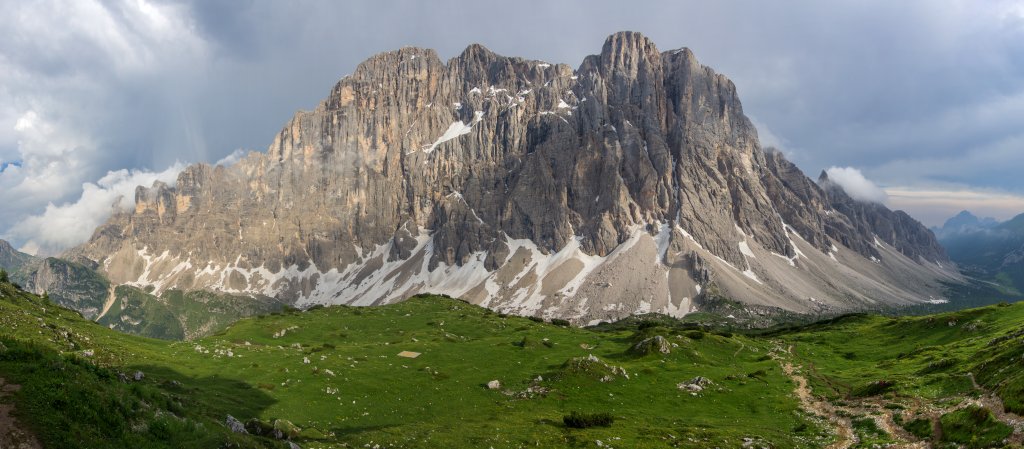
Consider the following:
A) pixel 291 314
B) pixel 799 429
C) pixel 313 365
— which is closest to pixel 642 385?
pixel 799 429

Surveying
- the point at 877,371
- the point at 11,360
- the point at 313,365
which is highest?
the point at 11,360

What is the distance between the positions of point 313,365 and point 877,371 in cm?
6719

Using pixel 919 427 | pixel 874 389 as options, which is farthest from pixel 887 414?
pixel 874 389

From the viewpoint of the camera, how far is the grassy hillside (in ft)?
64.4

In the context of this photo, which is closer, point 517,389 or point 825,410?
point 825,410

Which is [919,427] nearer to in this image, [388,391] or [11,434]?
[388,391]

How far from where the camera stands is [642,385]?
187 ft

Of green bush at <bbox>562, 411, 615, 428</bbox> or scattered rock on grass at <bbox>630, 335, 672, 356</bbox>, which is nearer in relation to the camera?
green bush at <bbox>562, 411, 615, 428</bbox>

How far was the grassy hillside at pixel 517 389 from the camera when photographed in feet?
64.4

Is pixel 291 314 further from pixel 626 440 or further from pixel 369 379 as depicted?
pixel 626 440


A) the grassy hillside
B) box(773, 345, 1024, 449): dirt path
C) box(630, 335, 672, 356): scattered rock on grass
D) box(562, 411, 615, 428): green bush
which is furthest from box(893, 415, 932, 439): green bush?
box(630, 335, 672, 356): scattered rock on grass

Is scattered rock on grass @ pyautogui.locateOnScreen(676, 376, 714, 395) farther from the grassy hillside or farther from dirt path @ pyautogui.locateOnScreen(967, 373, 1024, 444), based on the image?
dirt path @ pyautogui.locateOnScreen(967, 373, 1024, 444)

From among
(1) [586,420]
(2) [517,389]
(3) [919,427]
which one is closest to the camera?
(3) [919,427]

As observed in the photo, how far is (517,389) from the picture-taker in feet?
183
